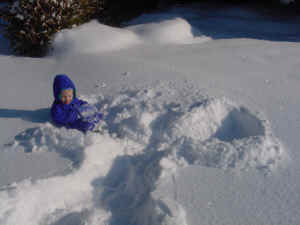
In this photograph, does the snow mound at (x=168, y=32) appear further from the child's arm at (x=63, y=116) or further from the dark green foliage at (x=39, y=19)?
the child's arm at (x=63, y=116)

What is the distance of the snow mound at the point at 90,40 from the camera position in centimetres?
405

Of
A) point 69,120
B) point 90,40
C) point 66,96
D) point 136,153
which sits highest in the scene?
point 90,40

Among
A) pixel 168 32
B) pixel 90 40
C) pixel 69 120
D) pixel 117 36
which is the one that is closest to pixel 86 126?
pixel 69 120

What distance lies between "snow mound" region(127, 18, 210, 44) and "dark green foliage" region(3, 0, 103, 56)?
1.10 m

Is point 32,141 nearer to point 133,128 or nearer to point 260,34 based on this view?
point 133,128

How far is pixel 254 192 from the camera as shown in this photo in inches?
75.1

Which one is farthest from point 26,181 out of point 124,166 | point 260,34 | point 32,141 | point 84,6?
point 260,34

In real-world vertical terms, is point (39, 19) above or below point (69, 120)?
above

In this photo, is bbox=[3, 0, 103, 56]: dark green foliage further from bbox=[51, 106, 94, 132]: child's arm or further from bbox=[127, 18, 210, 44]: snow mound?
bbox=[51, 106, 94, 132]: child's arm

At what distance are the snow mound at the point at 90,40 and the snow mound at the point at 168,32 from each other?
29 centimetres

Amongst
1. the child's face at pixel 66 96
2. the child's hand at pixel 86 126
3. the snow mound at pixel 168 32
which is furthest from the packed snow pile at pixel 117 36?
the child's hand at pixel 86 126

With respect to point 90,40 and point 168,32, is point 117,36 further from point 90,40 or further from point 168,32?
point 168,32

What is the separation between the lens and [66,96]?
2.59 m

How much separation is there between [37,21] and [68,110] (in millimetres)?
2108
